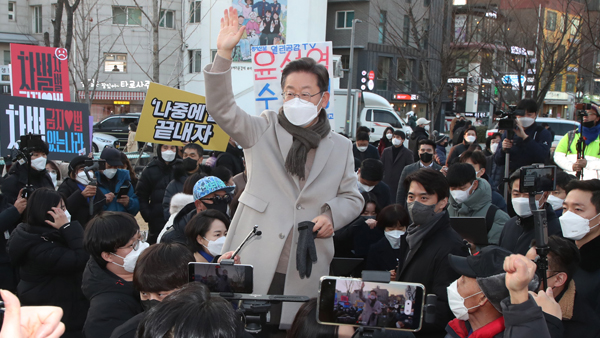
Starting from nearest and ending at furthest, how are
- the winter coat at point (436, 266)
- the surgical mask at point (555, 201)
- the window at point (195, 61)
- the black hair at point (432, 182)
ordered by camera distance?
1. the winter coat at point (436, 266)
2. the black hair at point (432, 182)
3. the surgical mask at point (555, 201)
4. the window at point (195, 61)

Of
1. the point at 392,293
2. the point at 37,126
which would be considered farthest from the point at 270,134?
the point at 37,126

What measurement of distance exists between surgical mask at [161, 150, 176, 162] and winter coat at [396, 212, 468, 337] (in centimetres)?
433

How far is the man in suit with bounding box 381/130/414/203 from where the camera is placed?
8789 mm

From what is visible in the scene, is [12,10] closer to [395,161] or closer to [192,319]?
[395,161]

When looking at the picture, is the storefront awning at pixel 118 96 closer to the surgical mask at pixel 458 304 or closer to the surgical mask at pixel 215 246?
the surgical mask at pixel 215 246

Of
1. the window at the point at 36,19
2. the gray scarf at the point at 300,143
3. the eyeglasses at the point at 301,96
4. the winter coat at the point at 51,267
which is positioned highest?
the window at the point at 36,19

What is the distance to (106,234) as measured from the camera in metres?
3.08

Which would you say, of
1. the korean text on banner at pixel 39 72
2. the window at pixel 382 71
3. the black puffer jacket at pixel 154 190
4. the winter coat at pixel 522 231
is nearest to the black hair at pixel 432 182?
the winter coat at pixel 522 231

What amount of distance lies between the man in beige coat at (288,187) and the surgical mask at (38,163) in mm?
3780

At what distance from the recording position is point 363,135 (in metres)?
10.0

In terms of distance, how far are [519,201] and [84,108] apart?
6.07m

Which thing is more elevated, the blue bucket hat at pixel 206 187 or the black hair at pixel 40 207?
the blue bucket hat at pixel 206 187

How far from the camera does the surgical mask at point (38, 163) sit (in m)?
5.63

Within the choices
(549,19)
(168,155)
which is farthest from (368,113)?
(168,155)
